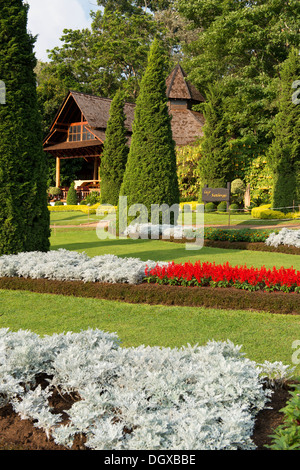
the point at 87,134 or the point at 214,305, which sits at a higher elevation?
the point at 87,134

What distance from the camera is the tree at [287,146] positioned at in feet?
65.9

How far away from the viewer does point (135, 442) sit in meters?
2.59

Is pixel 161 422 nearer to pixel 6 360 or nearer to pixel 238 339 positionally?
pixel 6 360

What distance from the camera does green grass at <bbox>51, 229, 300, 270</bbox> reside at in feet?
33.8

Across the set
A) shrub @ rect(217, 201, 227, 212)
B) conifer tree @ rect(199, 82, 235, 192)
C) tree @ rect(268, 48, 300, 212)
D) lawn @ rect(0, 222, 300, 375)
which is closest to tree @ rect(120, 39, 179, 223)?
shrub @ rect(217, 201, 227, 212)

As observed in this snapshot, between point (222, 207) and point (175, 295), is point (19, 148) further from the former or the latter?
point (222, 207)

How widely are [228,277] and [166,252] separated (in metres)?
4.84

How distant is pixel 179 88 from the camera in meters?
32.7

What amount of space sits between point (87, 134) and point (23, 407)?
31.6 m

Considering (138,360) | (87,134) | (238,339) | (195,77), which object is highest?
(195,77)

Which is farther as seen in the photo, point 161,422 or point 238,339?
point 238,339

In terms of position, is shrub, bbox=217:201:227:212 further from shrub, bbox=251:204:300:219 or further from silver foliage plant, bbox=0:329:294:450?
silver foliage plant, bbox=0:329:294:450

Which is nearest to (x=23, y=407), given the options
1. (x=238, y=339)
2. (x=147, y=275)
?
(x=238, y=339)

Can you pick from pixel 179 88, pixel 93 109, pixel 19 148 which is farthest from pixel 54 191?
pixel 19 148
